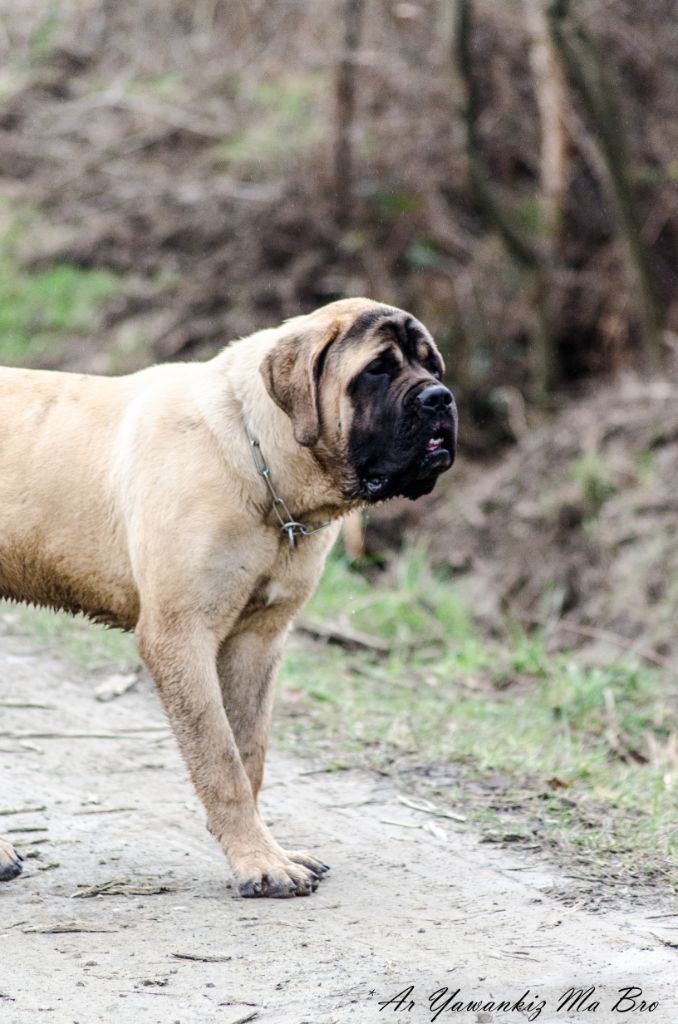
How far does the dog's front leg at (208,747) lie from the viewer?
4.39 metres

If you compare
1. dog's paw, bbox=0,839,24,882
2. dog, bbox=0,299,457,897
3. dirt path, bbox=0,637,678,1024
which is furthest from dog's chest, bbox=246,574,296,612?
dog's paw, bbox=0,839,24,882

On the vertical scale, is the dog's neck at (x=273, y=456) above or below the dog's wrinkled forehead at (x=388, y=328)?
below

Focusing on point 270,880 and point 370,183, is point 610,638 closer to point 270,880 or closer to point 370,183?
point 270,880

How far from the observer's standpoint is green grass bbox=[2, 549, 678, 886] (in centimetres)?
520

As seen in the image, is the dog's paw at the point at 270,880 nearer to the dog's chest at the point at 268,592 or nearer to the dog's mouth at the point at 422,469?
the dog's chest at the point at 268,592

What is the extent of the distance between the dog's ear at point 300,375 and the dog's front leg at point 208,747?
75cm

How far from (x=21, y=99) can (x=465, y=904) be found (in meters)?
13.9

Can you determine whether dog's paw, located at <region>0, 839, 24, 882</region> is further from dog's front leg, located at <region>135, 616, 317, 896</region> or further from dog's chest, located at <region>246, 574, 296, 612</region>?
dog's chest, located at <region>246, 574, 296, 612</region>

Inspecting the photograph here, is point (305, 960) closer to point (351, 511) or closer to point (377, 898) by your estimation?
point (377, 898)

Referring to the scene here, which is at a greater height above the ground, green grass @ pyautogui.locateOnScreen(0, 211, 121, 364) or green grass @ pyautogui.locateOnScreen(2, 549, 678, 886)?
green grass @ pyautogui.locateOnScreen(2, 549, 678, 886)

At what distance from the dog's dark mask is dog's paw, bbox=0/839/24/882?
1627 mm

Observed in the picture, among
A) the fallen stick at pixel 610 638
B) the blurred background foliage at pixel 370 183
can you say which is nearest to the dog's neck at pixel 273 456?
the fallen stick at pixel 610 638

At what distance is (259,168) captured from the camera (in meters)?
14.4

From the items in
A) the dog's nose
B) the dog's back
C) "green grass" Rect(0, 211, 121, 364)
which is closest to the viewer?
the dog's nose
